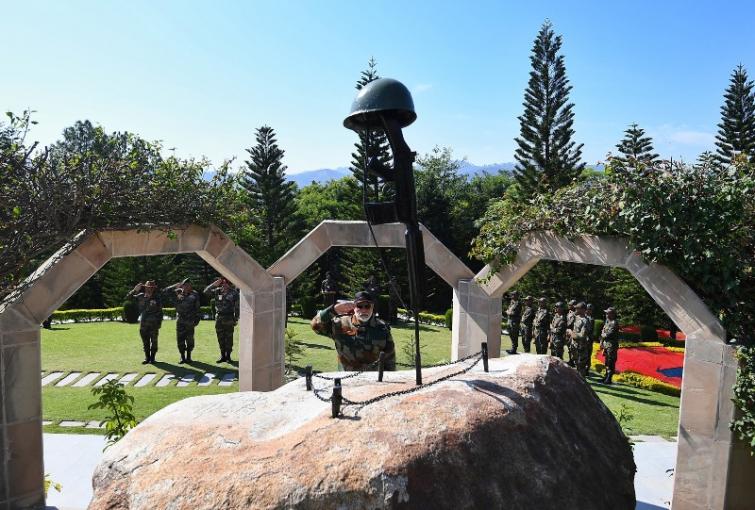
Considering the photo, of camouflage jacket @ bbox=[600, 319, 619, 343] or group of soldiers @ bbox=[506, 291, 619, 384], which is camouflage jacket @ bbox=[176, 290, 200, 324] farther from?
camouflage jacket @ bbox=[600, 319, 619, 343]

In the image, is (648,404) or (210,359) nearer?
(648,404)

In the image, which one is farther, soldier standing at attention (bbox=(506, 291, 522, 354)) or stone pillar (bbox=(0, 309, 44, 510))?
soldier standing at attention (bbox=(506, 291, 522, 354))

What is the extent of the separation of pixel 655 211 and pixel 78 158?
17.6ft

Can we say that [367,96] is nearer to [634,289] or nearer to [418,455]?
[418,455]

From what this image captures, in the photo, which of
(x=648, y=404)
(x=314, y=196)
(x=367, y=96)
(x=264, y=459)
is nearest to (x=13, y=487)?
(x=264, y=459)

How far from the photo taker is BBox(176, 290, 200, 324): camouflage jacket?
Answer: 1098cm

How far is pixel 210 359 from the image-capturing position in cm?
1152

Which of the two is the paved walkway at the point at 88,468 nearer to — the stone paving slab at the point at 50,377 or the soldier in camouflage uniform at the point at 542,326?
the stone paving slab at the point at 50,377

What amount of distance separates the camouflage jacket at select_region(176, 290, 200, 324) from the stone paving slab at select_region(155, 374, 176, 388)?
134 cm

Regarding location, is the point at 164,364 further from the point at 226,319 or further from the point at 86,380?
the point at 86,380

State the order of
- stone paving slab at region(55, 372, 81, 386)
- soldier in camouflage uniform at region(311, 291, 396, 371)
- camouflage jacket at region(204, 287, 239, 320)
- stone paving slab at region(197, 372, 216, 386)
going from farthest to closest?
camouflage jacket at region(204, 287, 239, 320) → stone paving slab at region(197, 372, 216, 386) → stone paving slab at region(55, 372, 81, 386) → soldier in camouflage uniform at region(311, 291, 396, 371)

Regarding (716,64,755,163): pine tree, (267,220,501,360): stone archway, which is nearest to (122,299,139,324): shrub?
(267,220,501,360): stone archway

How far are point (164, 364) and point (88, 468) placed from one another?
5.22m

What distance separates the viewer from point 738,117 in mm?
19938
